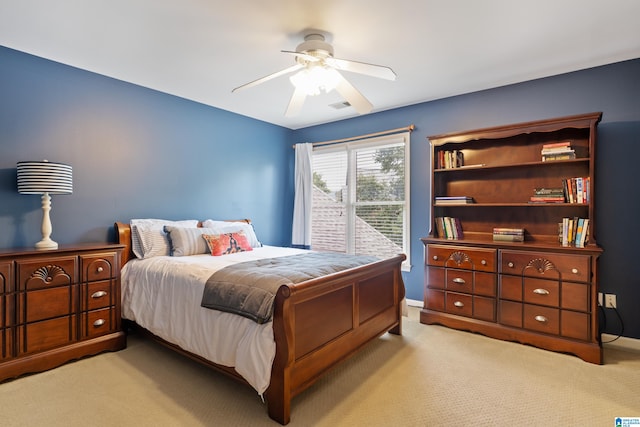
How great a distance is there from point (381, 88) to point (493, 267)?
211 centimetres

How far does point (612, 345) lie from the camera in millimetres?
2822

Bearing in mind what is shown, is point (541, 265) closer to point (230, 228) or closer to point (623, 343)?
point (623, 343)

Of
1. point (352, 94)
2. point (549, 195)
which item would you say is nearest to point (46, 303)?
point (352, 94)

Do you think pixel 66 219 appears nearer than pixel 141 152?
Yes

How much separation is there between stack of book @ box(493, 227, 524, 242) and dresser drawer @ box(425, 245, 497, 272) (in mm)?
257

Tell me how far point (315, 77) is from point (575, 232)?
2532mm

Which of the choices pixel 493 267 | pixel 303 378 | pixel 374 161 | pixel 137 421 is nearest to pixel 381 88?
pixel 374 161

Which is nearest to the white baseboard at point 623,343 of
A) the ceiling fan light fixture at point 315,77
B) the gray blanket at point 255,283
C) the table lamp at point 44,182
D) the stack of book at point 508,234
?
the stack of book at point 508,234

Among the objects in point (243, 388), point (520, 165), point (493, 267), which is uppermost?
A: point (520, 165)

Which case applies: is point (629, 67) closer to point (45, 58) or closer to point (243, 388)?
point (243, 388)

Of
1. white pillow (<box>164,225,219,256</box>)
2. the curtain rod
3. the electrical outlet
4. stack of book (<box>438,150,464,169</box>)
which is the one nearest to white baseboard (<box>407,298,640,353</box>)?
the electrical outlet

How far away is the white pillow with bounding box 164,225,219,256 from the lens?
315 centimetres

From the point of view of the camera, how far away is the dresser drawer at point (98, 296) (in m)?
2.59

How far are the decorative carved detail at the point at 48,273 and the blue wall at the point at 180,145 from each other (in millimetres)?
606
